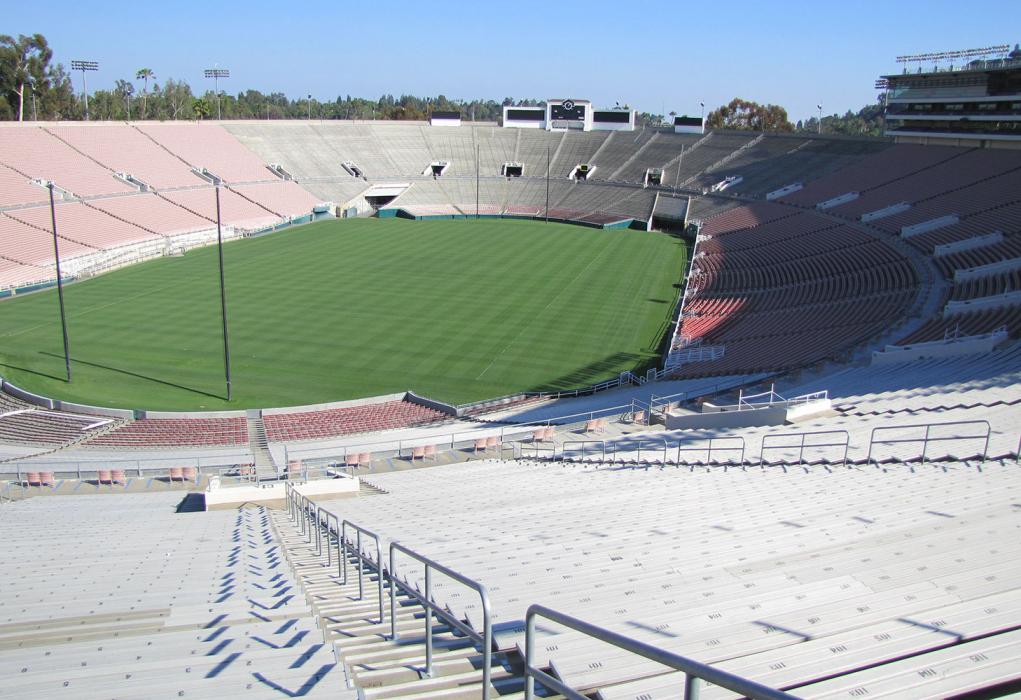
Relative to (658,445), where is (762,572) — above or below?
above

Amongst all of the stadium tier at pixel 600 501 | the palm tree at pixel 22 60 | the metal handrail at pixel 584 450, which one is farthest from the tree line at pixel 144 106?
the metal handrail at pixel 584 450

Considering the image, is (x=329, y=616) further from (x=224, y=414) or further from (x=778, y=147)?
(x=778, y=147)

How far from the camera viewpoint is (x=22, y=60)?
82.0m

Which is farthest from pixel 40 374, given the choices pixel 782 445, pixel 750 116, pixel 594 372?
pixel 750 116

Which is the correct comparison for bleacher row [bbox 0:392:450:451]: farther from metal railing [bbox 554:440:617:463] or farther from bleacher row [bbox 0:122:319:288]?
bleacher row [bbox 0:122:319:288]

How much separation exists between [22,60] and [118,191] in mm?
36114

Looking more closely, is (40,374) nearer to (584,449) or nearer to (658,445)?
(584,449)

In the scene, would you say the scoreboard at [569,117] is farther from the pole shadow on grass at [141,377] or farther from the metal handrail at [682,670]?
the metal handrail at [682,670]

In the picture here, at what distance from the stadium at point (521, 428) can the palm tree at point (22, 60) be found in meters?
22.6

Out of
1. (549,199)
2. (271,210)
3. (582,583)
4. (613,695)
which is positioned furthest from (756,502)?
(549,199)

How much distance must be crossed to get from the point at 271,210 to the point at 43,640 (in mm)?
63801

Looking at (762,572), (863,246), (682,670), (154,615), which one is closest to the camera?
(682,670)

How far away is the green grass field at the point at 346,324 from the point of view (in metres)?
29.3

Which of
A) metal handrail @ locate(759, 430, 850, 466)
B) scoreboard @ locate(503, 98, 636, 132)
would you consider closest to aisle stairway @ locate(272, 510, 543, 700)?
metal handrail @ locate(759, 430, 850, 466)
